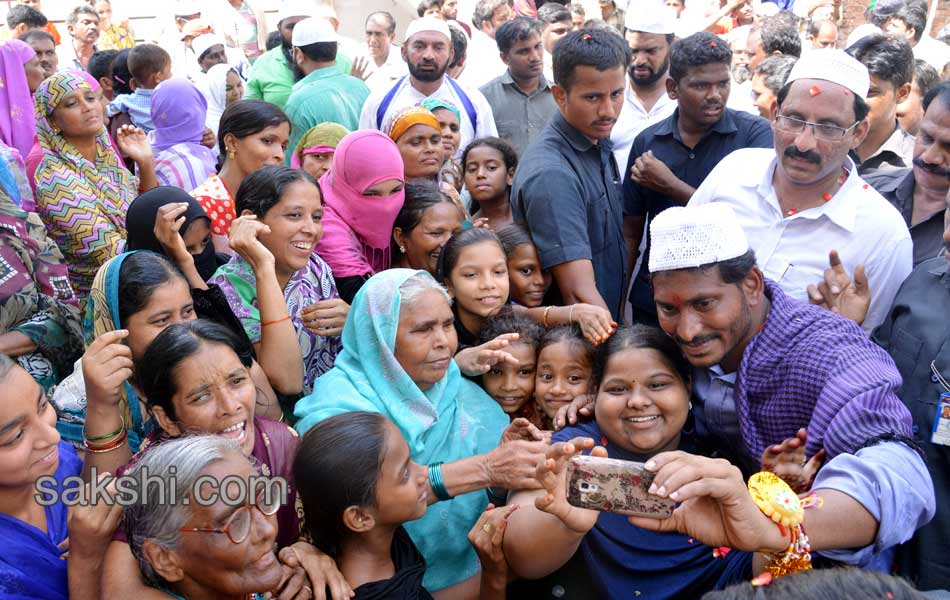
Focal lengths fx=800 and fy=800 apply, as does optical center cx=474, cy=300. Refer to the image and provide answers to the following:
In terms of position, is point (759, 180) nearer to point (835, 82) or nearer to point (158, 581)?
point (835, 82)

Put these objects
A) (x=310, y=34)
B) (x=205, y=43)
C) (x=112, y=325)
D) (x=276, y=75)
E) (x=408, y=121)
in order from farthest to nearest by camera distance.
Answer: (x=205, y=43), (x=276, y=75), (x=310, y=34), (x=408, y=121), (x=112, y=325)

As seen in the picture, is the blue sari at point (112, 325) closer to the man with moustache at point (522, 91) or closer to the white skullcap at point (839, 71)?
the white skullcap at point (839, 71)

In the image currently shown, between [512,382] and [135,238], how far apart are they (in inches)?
71.7

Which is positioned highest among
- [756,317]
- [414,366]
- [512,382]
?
[756,317]

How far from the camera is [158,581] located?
2021mm

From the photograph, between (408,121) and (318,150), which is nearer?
(408,121)

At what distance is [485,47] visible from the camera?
8.62 meters

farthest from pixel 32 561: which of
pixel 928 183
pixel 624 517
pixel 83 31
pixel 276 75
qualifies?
pixel 83 31

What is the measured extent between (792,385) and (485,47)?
703 centimetres

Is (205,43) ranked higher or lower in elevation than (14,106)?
lower

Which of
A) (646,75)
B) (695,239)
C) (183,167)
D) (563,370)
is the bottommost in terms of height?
A: (563,370)

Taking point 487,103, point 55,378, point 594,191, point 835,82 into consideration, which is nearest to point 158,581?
point 55,378

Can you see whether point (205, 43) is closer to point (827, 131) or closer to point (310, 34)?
point (310, 34)

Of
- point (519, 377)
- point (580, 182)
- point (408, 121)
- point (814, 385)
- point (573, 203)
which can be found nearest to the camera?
point (814, 385)
